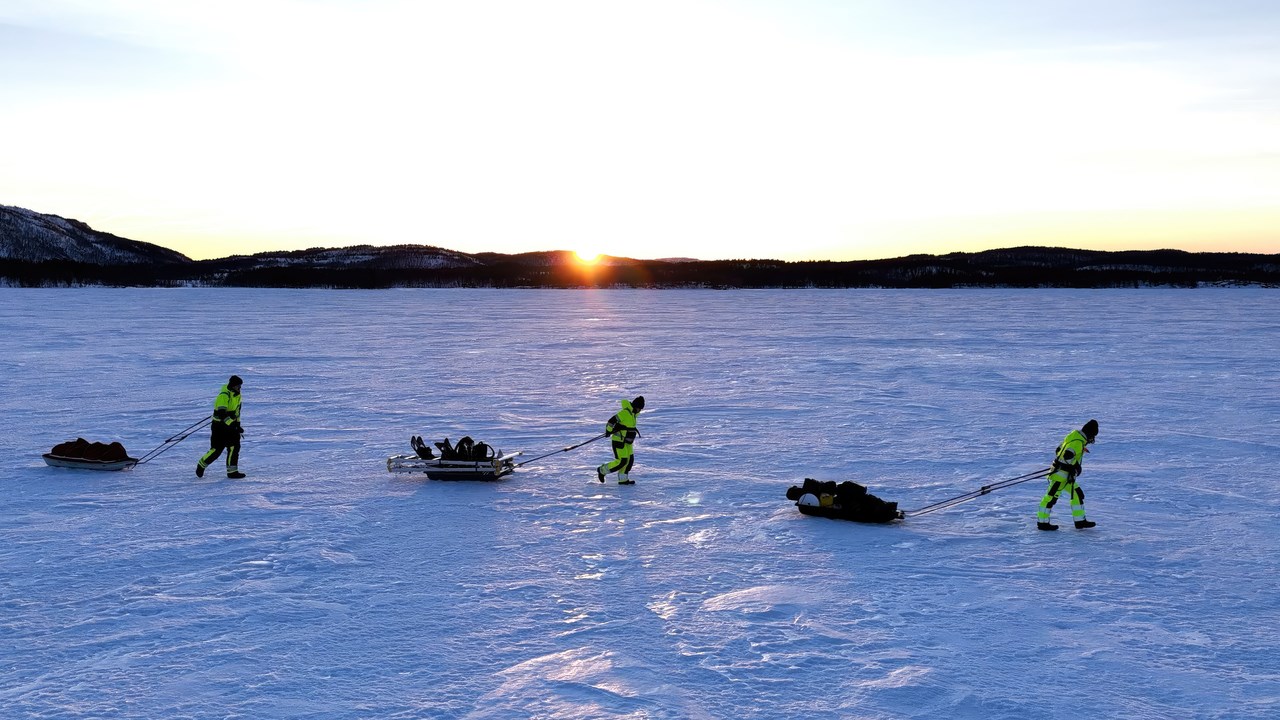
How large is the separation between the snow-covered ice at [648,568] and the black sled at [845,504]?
0.44 feet

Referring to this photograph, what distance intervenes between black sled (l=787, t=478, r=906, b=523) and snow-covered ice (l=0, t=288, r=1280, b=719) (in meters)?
0.13

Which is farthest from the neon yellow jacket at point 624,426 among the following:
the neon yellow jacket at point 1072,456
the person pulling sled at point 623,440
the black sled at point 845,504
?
the neon yellow jacket at point 1072,456

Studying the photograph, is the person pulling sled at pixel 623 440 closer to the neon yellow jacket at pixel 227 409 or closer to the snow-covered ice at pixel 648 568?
the snow-covered ice at pixel 648 568

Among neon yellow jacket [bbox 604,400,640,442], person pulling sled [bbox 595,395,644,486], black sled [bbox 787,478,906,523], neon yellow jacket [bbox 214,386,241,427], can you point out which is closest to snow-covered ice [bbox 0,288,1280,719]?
black sled [bbox 787,478,906,523]

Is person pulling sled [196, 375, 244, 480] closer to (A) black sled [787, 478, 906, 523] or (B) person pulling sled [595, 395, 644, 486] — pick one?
(B) person pulling sled [595, 395, 644, 486]

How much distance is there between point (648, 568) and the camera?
316 inches

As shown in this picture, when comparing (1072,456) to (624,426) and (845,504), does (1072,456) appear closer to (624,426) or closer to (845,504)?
(845,504)

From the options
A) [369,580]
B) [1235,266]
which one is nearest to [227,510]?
[369,580]

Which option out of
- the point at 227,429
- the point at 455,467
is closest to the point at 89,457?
the point at 227,429

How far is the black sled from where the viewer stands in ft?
31.8

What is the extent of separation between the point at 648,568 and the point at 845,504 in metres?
2.72

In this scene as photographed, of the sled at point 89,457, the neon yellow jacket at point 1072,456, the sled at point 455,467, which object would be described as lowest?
the sled at point 455,467

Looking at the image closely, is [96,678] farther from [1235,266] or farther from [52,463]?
[1235,266]

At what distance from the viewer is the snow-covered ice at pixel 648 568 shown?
5711 mm
